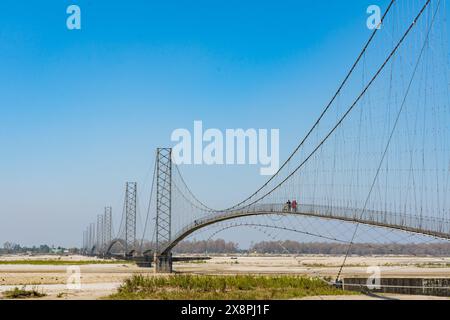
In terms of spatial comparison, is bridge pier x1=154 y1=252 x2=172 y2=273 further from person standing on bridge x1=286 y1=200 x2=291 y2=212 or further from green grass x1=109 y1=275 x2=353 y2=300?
green grass x1=109 y1=275 x2=353 y2=300

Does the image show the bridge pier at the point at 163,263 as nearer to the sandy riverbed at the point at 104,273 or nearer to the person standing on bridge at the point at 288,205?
the sandy riverbed at the point at 104,273

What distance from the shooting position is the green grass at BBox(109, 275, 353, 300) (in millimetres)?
28234

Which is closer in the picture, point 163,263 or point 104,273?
point 104,273

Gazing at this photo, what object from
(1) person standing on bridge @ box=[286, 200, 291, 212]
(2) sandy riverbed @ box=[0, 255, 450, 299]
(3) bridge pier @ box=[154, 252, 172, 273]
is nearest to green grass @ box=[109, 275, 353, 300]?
(2) sandy riverbed @ box=[0, 255, 450, 299]

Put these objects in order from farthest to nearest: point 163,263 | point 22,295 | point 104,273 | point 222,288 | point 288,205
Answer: point 163,263
point 104,273
point 288,205
point 222,288
point 22,295

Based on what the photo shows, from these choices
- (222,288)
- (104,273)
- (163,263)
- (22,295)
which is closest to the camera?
(22,295)

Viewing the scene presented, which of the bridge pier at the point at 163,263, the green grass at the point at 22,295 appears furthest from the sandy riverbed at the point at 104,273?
the bridge pier at the point at 163,263

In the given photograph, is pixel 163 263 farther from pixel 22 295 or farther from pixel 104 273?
pixel 22 295

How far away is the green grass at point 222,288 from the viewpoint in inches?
1112

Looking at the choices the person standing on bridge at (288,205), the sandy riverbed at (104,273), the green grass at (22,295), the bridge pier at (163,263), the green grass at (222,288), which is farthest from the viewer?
the bridge pier at (163,263)

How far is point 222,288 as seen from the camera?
3172 cm

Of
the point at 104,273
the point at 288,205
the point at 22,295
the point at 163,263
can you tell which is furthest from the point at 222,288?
the point at 163,263
